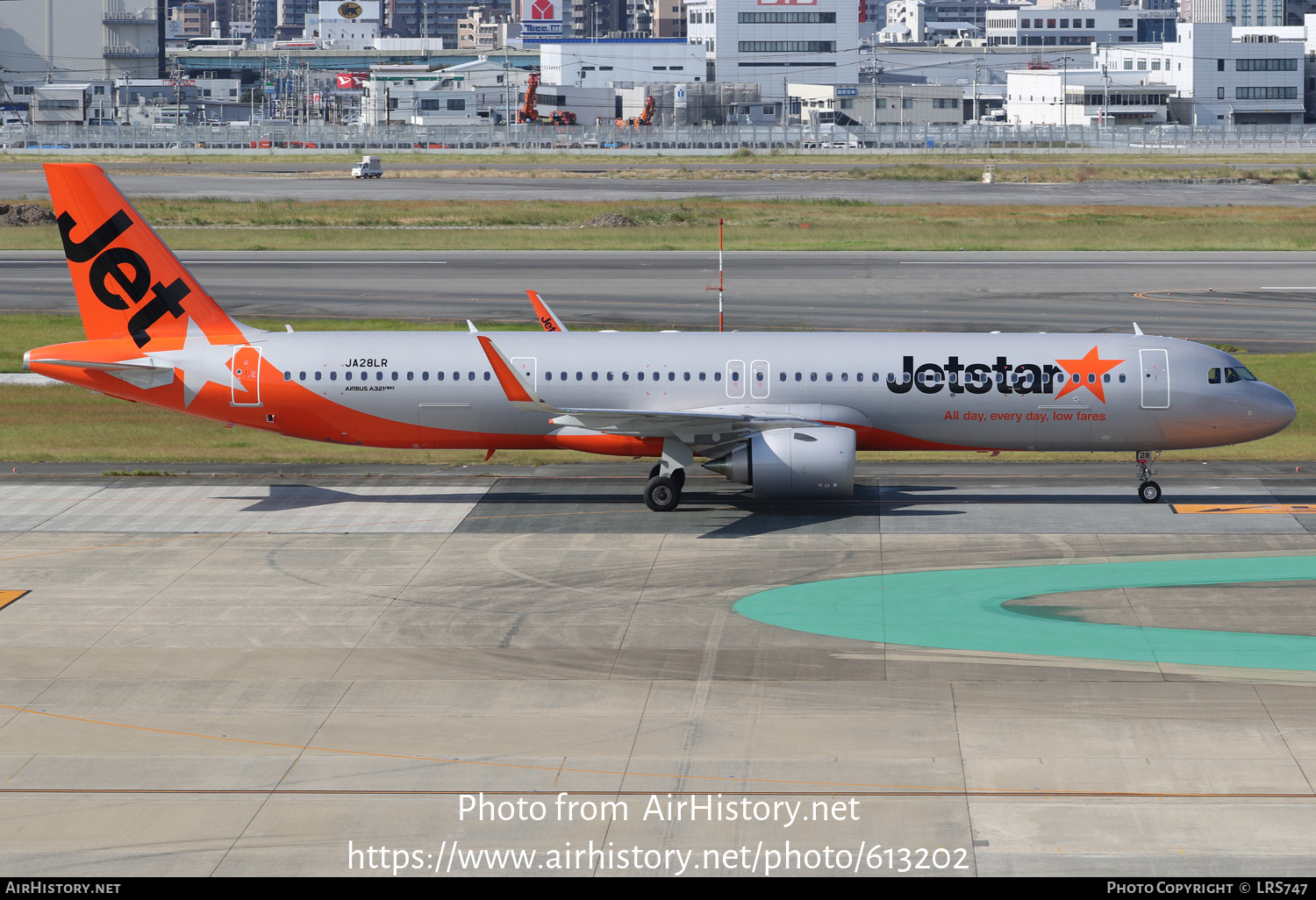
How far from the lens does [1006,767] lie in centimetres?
1866

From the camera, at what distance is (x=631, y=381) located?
32.8m

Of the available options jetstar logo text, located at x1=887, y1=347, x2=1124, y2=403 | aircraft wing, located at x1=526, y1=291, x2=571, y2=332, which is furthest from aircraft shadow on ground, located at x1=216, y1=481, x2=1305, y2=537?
aircraft wing, located at x1=526, y1=291, x2=571, y2=332

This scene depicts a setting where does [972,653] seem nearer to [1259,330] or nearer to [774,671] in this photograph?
[774,671]

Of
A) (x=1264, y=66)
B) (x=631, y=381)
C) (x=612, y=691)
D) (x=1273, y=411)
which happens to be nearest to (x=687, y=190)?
(x=631, y=381)

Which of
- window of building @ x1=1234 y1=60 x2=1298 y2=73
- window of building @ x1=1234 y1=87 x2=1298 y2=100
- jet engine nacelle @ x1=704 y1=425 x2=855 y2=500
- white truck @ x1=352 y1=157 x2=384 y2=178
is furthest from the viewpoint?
window of building @ x1=1234 y1=87 x2=1298 y2=100

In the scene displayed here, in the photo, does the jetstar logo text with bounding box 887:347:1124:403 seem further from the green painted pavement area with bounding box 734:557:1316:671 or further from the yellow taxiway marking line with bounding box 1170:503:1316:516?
the green painted pavement area with bounding box 734:557:1316:671

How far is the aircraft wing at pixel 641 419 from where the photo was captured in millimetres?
31188

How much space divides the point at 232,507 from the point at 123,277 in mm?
6198

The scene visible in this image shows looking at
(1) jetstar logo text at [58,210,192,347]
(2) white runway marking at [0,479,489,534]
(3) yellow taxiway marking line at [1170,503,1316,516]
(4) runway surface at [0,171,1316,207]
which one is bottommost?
(2) white runway marking at [0,479,489,534]

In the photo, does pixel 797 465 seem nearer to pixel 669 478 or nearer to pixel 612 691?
pixel 669 478

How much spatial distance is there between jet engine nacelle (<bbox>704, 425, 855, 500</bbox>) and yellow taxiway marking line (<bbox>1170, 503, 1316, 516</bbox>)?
851 cm

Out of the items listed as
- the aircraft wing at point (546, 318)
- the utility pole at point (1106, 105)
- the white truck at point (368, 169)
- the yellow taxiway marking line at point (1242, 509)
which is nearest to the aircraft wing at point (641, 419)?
the aircraft wing at point (546, 318)

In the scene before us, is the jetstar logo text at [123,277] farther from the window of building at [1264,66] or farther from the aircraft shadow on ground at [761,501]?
the window of building at [1264,66]

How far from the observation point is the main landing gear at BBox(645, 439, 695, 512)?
32625 millimetres
